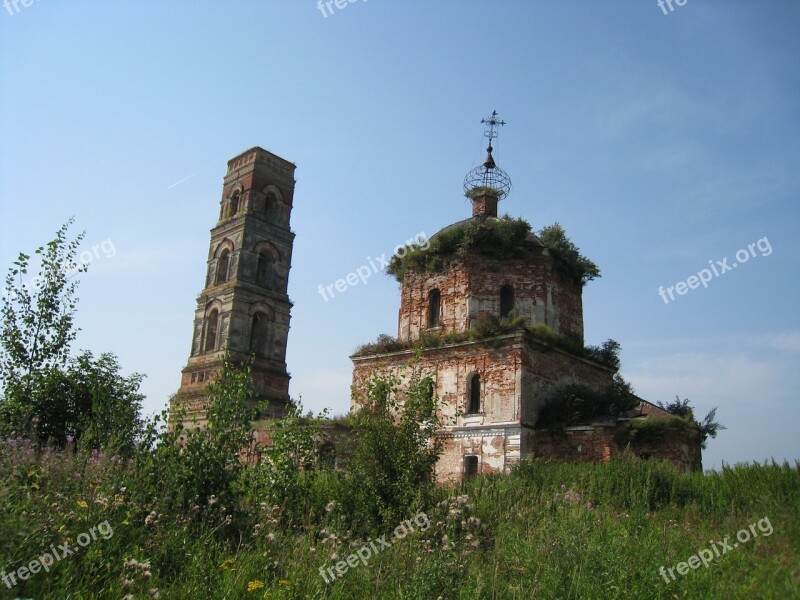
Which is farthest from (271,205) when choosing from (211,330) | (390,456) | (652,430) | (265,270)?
(390,456)

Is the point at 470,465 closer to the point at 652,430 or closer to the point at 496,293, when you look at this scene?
the point at 652,430

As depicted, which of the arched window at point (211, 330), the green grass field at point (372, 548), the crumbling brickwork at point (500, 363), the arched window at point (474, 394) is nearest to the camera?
the green grass field at point (372, 548)

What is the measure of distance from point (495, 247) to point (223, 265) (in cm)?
1269

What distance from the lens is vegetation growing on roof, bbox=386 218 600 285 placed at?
2167cm

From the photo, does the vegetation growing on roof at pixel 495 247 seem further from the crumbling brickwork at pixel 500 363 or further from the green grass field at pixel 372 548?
the green grass field at pixel 372 548

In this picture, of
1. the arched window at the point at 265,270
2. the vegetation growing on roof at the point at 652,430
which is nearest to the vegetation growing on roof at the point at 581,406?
the vegetation growing on roof at the point at 652,430

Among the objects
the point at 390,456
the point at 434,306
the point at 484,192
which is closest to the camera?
the point at 390,456

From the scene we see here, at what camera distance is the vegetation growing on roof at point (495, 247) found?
2167 centimetres

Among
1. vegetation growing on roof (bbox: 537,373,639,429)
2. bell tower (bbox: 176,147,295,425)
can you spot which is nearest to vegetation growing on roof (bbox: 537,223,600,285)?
vegetation growing on roof (bbox: 537,373,639,429)

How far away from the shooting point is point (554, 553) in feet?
23.0

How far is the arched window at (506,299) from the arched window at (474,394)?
2.59 metres

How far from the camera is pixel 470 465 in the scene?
18.9 meters

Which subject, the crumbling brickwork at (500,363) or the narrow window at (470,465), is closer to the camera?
the crumbling brickwork at (500,363)

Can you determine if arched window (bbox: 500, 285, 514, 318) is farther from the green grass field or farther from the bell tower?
the green grass field
